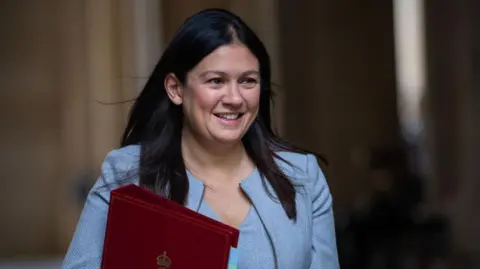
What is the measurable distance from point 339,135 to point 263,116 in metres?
4.21

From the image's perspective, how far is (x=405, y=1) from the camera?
20.6ft

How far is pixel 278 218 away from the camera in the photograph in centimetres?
211

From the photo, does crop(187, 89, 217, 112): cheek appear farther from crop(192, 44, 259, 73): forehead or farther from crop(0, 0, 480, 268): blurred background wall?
crop(0, 0, 480, 268): blurred background wall

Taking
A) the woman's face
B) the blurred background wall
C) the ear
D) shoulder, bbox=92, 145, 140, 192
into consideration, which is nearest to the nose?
the woman's face

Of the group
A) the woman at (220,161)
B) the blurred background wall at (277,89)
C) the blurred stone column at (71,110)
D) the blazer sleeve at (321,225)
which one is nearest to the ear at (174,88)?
the woman at (220,161)

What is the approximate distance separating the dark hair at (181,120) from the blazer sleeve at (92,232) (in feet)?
0.30

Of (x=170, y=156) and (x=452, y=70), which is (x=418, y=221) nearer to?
(x=452, y=70)

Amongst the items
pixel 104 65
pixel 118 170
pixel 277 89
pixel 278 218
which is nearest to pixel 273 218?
pixel 278 218

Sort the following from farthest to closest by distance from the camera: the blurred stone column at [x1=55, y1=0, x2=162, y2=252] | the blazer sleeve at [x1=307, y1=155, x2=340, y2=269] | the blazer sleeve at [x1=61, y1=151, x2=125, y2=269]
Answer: the blurred stone column at [x1=55, y1=0, x2=162, y2=252] → the blazer sleeve at [x1=307, y1=155, x2=340, y2=269] → the blazer sleeve at [x1=61, y1=151, x2=125, y2=269]

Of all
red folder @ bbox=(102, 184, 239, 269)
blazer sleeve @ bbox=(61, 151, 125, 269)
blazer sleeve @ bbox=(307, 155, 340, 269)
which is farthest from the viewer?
blazer sleeve @ bbox=(307, 155, 340, 269)

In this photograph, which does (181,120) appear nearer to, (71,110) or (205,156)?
(205,156)

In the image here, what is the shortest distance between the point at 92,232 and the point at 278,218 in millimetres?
410

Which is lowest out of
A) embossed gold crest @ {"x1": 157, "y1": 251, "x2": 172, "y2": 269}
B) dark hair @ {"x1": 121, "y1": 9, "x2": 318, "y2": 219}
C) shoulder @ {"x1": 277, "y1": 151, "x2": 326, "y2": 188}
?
embossed gold crest @ {"x1": 157, "y1": 251, "x2": 172, "y2": 269}

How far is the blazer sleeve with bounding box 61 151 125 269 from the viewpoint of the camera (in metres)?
2.00
